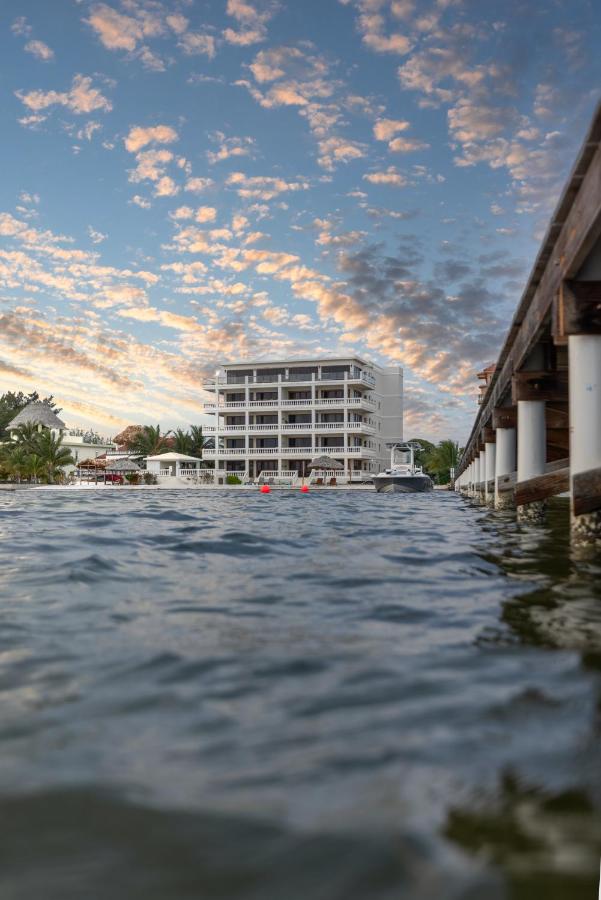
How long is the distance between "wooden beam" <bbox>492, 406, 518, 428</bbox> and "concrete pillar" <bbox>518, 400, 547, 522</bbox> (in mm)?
3586

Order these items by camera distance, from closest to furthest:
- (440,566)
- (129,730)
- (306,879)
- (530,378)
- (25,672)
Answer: (306,879) < (129,730) < (25,672) < (440,566) < (530,378)

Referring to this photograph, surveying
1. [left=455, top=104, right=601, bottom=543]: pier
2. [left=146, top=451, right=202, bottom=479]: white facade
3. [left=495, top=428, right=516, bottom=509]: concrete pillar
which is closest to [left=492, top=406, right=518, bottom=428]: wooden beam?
[left=495, top=428, right=516, bottom=509]: concrete pillar

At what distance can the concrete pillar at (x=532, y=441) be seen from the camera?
11.7 metres

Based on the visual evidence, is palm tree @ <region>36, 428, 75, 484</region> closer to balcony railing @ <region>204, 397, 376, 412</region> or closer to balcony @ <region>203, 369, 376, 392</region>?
balcony railing @ <region>204, 397, 376, 412</region>

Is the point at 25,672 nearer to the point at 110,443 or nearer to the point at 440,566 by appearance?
the point at 440,566

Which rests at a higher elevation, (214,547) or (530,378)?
(530,378)

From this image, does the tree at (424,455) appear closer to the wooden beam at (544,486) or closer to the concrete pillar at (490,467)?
the concrete pillar at (490,467)

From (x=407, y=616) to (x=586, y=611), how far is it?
1.23 m

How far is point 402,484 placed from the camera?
40.1 m

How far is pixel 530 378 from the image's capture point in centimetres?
1162

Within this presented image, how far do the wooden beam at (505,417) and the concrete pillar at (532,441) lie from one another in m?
3.59

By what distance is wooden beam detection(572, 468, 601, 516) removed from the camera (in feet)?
22.7

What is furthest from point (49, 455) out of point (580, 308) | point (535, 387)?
point (580, 308)

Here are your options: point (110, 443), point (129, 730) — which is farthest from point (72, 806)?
point (110, 443)
